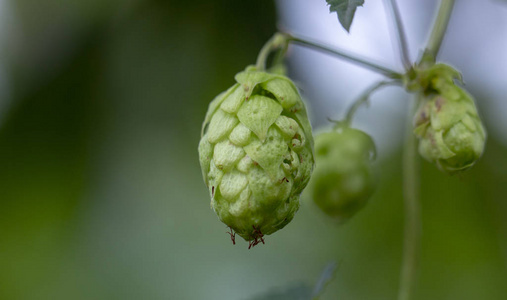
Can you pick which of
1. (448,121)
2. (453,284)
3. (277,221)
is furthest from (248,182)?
(453,284)

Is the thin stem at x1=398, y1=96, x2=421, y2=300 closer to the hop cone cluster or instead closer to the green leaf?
the hop cone cluster

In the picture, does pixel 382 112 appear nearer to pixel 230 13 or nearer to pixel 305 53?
pixel 305 53

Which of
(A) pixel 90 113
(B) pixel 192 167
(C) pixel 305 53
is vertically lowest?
(B) pixel 192 167

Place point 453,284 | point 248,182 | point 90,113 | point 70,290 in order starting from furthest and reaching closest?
1. point 90,113
2. point 70,290
3. point 453,284
4. point 248,182

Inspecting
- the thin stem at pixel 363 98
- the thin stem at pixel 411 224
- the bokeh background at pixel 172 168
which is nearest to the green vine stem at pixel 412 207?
the thin stem at pixel 411 224

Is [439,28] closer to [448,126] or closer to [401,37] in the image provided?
[401,37]

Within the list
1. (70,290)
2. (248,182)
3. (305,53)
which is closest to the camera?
(248,182)

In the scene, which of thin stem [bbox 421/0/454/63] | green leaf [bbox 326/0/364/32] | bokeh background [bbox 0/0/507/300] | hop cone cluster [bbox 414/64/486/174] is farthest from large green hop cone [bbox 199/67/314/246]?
bokeh background [bbox 0/0/507/300]
